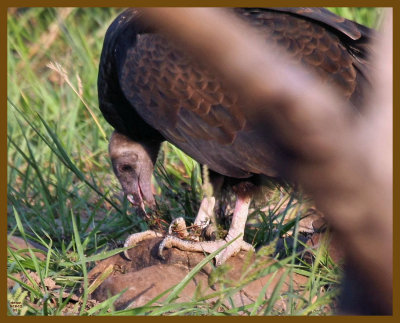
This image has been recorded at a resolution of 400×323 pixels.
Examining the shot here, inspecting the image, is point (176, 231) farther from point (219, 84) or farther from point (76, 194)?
point (76, 194)

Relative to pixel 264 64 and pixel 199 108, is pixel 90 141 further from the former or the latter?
pixel 264 64

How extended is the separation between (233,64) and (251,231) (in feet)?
7.47

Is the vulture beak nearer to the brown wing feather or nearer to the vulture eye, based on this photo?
the vulture eye

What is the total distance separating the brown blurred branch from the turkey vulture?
4.42 ft

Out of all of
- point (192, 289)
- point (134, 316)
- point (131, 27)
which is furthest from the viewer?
point (131, 27)

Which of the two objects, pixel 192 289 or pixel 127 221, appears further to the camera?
pixel 127 221

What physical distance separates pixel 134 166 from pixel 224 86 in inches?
36.0

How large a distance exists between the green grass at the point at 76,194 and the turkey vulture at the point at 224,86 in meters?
0.29

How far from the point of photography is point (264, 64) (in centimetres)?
143

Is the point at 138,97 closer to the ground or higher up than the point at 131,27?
closer to the ground

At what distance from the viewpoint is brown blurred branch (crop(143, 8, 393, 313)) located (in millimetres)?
1418

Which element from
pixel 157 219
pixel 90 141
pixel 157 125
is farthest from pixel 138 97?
pixel 90 141

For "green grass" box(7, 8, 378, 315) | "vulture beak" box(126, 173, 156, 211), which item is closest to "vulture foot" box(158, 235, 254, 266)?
"green grass" box(7, 8, 378, 315)

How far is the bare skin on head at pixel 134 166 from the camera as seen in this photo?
3.74 metres
